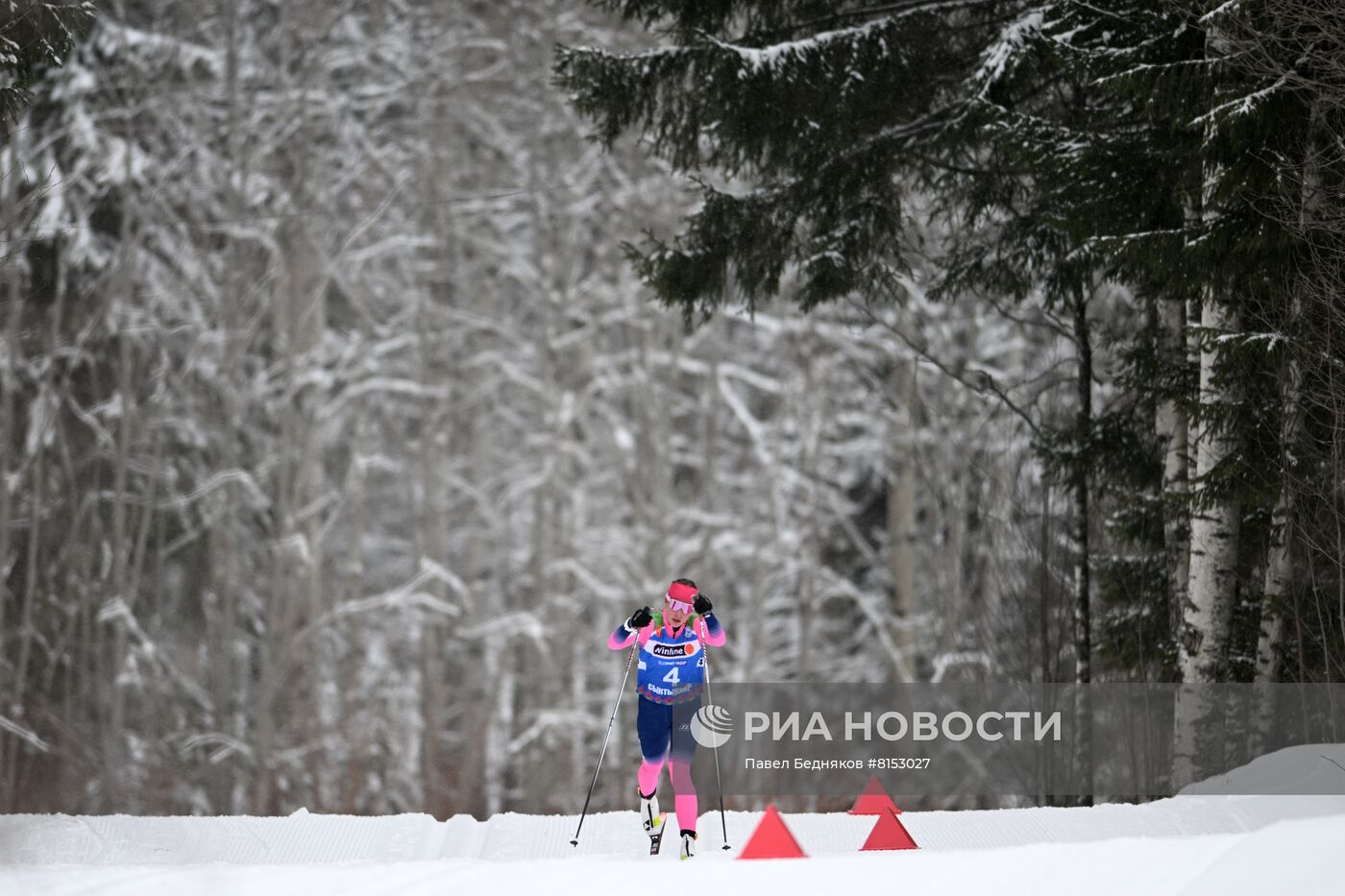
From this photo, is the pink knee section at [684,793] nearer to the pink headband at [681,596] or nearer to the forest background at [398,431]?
the pink headband at [681,596]

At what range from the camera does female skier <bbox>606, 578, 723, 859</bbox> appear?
215 inches

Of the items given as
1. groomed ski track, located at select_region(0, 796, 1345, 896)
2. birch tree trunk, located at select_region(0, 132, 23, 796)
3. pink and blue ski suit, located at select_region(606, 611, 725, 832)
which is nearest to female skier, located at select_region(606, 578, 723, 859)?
pink and blue ski suit, located at select_region(606, 611, 725, 832)

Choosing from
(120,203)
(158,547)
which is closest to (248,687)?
(158,547)

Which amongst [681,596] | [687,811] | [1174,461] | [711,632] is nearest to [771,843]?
[687,811]

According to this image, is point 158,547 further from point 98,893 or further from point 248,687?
point 98,893

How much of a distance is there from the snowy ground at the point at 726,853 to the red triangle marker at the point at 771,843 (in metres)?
0.12

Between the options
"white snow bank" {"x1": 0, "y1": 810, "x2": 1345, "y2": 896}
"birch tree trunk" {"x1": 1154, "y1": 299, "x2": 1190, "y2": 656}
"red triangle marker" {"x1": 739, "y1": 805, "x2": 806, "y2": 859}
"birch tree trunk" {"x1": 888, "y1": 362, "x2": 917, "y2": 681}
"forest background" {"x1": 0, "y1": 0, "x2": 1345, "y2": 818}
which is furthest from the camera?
"birch tree trunk" {"x1": 888, "y1": 362, "x2": 917, "y2": 681}

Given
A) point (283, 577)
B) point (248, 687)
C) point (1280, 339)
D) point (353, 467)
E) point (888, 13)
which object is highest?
point (888, 13)

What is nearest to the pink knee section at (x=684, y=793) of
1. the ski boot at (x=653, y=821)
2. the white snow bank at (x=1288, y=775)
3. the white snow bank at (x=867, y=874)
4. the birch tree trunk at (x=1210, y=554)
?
the ski boot at (x=653, y=821)

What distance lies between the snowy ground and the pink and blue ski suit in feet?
1.25

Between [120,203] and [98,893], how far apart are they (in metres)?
13.4

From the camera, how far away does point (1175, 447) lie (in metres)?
7.09

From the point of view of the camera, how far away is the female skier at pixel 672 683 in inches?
215

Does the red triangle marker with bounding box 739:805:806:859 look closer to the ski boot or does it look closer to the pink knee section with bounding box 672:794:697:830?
the pink knee section with bounding box 672:794:697:830
